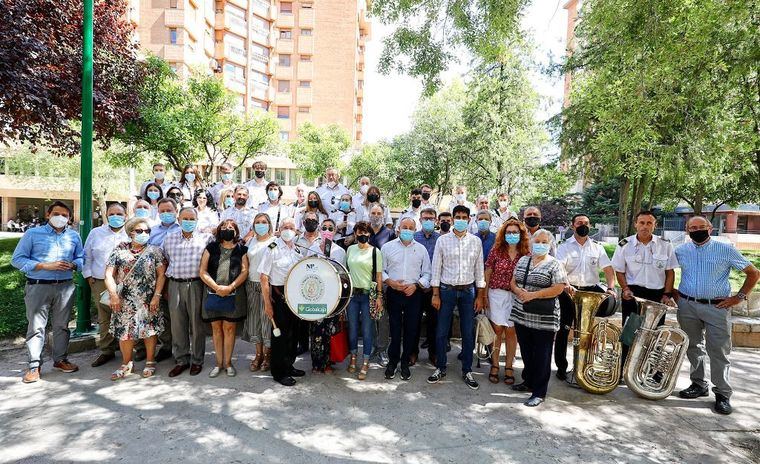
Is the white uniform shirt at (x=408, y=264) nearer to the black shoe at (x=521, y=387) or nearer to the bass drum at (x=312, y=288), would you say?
the bass drum at (x=312, y=288)

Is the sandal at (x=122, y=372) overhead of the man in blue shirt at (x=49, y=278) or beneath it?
beneath

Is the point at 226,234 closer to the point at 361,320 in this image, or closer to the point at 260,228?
the point at 260,228

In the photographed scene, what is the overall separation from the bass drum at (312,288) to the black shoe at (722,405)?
4283mm

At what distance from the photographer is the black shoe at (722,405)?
4.69 m

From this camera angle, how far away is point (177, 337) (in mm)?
5355

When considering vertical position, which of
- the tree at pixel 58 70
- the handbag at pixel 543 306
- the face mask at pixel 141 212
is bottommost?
the handbag at pixel 543 306

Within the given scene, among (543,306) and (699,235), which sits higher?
(699,235)

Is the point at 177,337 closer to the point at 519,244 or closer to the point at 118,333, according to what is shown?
the point at 118,333

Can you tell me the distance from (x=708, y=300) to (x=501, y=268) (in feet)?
7.53

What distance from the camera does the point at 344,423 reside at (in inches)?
166

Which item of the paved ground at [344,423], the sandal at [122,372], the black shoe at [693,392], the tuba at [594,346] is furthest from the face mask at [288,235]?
the black shoe at [693,392]

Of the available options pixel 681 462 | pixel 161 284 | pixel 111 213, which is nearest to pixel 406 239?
pixel 161 284

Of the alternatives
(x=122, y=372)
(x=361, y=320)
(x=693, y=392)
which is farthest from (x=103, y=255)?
(x=693, y=392)

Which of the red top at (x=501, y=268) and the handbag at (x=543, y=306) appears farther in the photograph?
the red top at (x=501, y=268)
